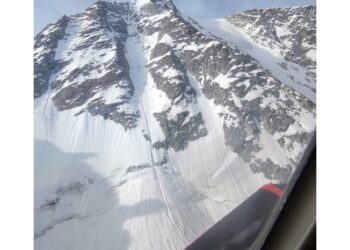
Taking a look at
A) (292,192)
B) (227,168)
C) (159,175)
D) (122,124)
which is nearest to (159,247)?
(159,175)

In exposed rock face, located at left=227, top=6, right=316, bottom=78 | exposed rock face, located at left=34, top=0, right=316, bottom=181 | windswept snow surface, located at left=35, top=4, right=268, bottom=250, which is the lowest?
windswept snow surface, located at left=35, top=4, right=268, bottom=250

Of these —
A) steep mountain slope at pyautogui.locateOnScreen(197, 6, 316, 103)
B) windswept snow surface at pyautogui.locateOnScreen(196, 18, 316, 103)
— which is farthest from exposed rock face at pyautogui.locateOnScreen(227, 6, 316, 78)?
windswept snow surface at pyautogui.locateOnScreen(196, 18, 316, 103)

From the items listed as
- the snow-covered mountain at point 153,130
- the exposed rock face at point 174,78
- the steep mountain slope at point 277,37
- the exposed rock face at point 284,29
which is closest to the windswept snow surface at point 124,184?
the snow-covered mountain at point 153,130

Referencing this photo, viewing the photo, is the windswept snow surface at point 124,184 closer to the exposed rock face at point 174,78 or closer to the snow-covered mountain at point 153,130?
the snow-covered mountain at point 153,130

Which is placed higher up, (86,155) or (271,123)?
(271,123)

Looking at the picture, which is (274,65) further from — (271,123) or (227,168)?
(227,168)

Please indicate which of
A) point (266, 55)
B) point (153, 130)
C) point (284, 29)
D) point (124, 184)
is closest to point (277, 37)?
point (284, 29)

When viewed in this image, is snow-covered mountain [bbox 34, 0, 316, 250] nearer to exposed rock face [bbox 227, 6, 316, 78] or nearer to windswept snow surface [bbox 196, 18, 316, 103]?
windswept snow surface [bbox 196, 18, 316, 103]
